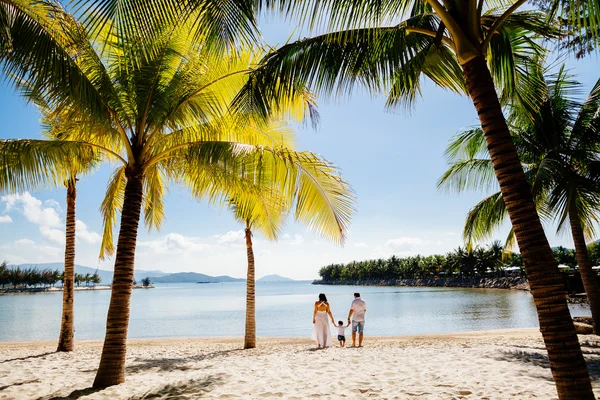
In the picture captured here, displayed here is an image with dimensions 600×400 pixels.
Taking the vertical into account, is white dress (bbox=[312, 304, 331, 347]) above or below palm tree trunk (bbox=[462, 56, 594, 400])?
below

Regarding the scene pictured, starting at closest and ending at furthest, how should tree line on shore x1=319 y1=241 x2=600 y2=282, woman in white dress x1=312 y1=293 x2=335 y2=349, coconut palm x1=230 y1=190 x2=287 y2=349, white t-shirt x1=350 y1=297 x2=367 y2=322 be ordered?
1. coconut palm x1=230 y1=190 x2=287 y2=349
2. woman in white dress x1=312 y1=293 x2=335 y2=349
3. white t-shirt x1=350 y1=297 x2=367 y2=322
4. tree line on shore x1=319 y1=241 x2=600 y2=282

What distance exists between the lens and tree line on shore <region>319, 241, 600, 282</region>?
89488mm

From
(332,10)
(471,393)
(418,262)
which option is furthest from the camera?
(418,262)

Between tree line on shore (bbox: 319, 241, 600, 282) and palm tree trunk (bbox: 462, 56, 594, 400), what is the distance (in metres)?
55.2

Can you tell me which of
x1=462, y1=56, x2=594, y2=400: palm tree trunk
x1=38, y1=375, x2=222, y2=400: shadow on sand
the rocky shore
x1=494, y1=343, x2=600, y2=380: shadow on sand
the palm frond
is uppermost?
the palm frond

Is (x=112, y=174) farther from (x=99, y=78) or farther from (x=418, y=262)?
(x=418, y=262)

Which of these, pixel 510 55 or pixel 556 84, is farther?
pixel 556 84

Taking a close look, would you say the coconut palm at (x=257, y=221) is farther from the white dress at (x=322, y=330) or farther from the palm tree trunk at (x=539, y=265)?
the palm tree trunk at (x=539, y=265)

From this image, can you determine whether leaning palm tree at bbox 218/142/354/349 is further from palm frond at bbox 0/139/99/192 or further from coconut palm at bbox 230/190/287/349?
palm frond at bbox 0/139/99/192

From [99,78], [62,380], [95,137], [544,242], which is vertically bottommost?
[62,380]

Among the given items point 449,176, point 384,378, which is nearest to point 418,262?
point 449,176

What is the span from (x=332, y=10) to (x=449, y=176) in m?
10.9

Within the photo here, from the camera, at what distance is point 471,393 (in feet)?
17.6

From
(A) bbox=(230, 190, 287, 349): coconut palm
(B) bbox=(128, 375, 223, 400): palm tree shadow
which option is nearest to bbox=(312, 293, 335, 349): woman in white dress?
(A) bbox=(230, 190, 287, 349): coconut palm
